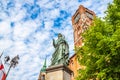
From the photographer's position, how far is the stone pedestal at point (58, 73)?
39.0ft

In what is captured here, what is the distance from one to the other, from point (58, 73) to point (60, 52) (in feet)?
5.34

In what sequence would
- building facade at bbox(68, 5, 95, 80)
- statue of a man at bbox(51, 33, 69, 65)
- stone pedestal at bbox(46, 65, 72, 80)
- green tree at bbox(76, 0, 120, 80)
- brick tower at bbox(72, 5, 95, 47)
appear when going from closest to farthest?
1. green tree at bbox(76, 0, 120, 80)
2. stone pedestal at bbox(46, 65, 72, 80)
3. statue of a man at bbox(51, 33, 69, 65)
4. building facade at bbox(68, 5, 95, 80)
5. brick tower at bbox(72, 5, 95, 47)

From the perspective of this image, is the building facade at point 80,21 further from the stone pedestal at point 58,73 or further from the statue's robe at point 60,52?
the stone pedestal at point 58,73

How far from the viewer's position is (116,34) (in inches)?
432

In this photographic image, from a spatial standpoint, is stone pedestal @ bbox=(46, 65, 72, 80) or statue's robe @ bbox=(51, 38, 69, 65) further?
statue's robe @ bbox=(51, 38, 69, 65)

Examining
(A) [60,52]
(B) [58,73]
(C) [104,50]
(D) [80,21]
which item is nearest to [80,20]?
(D) [80,21]

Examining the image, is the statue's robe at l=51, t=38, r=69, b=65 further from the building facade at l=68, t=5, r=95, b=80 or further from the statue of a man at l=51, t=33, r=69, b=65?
the building facade at l=68, t=5, r=95, b=80

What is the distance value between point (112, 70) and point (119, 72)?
345 mm

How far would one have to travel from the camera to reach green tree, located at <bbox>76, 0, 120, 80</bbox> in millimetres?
10859

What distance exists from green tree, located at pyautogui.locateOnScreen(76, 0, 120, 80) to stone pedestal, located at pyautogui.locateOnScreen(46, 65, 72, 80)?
0.90 m

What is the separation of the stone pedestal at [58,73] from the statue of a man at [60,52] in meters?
0.55

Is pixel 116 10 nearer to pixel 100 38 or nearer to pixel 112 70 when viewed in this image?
pixel 100 38

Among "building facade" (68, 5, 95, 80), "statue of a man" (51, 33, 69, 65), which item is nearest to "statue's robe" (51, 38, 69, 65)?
"statue of a man" (51, 33, 69, 65)

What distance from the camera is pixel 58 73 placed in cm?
1200
